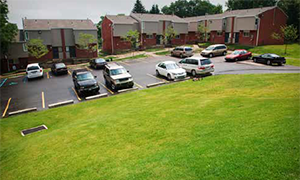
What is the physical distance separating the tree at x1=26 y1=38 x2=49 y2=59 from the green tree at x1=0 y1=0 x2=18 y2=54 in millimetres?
2744

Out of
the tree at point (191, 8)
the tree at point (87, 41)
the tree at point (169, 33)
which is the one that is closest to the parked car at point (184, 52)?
the tree at point (169, 33)

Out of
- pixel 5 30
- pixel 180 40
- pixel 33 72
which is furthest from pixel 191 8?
pixel 33 72

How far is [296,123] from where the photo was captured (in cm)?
769

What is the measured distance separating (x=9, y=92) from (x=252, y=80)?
2321 cm

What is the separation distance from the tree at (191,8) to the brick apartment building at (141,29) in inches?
1748

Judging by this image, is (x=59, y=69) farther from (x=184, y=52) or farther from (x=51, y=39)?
(x=184, y=52)

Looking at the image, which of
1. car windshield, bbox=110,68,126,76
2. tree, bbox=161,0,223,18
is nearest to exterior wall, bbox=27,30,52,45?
car windshield, bbox=110,68,126,76

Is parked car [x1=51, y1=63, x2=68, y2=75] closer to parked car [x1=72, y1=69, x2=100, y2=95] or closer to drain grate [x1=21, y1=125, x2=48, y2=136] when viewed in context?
parked car [x1=72, y1=69, x2=100, y2=95]

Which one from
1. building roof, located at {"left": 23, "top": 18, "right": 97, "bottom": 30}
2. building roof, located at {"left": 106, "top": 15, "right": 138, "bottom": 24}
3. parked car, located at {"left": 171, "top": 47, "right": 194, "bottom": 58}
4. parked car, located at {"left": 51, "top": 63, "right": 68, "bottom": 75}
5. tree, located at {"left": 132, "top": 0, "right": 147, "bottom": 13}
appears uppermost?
tree, located at {"left": 132, "top": 0, "right": 147, "bottom": 13}

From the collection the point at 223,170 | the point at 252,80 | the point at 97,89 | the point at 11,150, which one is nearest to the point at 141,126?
the point at 223,170

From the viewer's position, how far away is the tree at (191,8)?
92.8 meters

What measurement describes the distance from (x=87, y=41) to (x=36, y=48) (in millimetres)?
8495

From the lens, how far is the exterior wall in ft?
125

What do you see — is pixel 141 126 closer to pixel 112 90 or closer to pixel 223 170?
pixel 223 170
